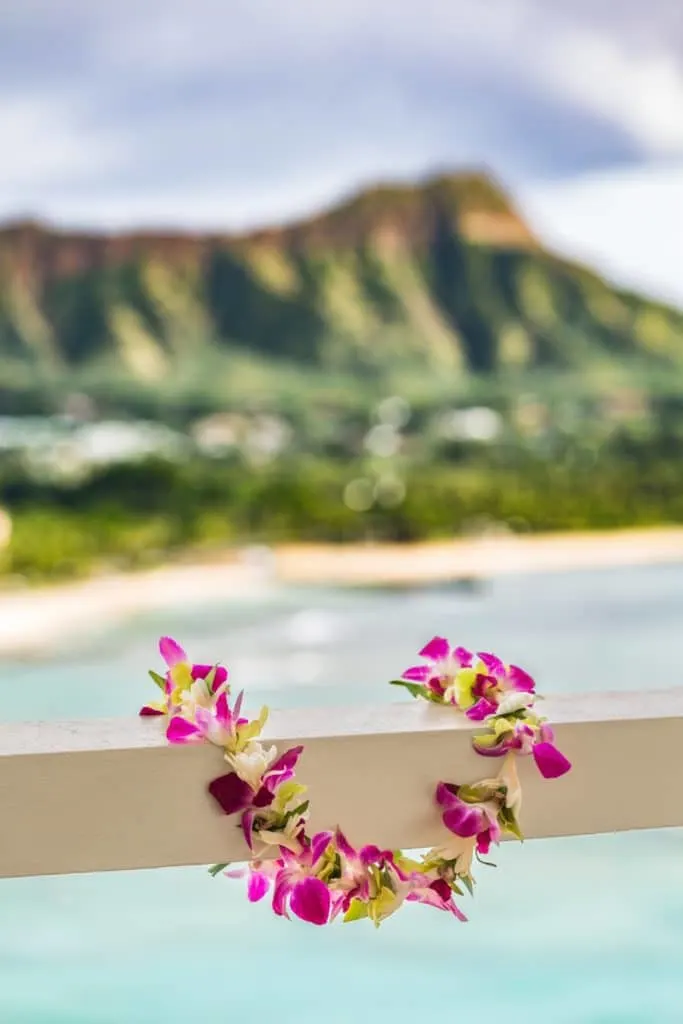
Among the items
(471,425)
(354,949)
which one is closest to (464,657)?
(354,949)

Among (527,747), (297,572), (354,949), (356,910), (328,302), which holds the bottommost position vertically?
(354,949)

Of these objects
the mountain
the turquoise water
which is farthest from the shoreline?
the mountain

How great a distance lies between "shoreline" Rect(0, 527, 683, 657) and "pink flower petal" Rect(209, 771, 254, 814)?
2769 millimetres

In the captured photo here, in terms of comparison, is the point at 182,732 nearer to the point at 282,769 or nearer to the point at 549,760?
the point at 282,769

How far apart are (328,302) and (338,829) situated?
3051mm

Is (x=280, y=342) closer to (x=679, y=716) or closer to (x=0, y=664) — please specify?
(x=0, y=664)

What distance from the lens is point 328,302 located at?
3775mm

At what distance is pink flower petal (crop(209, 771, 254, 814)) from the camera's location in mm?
799

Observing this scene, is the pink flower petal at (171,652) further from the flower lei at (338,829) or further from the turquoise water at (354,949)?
the turquoise water at (354,949)

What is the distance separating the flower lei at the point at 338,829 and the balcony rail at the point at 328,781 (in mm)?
11

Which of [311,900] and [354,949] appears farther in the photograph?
[354,949]

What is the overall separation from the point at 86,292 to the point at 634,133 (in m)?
1.53

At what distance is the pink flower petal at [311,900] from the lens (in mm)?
809

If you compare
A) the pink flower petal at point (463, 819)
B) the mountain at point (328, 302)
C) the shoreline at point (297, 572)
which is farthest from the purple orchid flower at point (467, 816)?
the mountain at point (328, 302)
